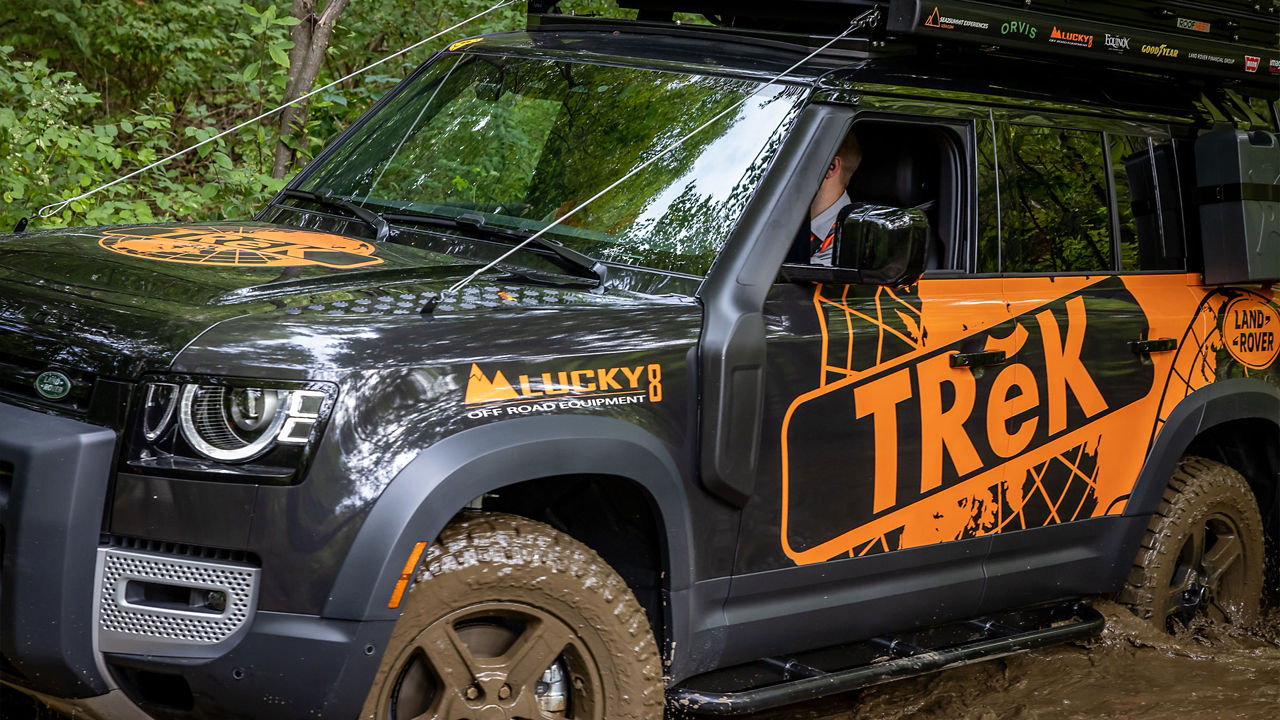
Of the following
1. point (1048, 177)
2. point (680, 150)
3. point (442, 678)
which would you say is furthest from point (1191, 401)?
point (442, 678)

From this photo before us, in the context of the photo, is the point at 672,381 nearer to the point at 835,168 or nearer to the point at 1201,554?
the point at 835,168

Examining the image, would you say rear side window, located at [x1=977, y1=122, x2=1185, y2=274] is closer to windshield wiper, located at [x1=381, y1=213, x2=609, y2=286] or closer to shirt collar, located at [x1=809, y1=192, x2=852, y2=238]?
shirt collar, located at [x1=809, y1=192, x2=852, y2=238]

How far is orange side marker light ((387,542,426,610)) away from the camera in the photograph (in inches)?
119

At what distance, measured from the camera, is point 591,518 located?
12.0ft

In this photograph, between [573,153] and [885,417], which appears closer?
[885,417]

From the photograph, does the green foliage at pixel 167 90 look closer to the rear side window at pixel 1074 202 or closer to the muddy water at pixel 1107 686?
the rear side window at pixel 1074 202

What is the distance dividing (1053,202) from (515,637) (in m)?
2.33

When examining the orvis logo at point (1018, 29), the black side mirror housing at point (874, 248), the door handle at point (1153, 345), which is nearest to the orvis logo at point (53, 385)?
the black side mirror housing at point (874, 248)

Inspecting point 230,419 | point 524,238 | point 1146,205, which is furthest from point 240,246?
point 1146,205

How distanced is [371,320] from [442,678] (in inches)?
32.5

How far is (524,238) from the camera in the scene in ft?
13.0

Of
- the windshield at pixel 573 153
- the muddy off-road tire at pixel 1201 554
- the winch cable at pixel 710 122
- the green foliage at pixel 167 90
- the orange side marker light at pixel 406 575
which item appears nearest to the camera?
the orange side marker light at pixel 406 575

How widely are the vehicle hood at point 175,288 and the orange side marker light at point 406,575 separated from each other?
550 millimetres

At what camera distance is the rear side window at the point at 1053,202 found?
4.43 meters
